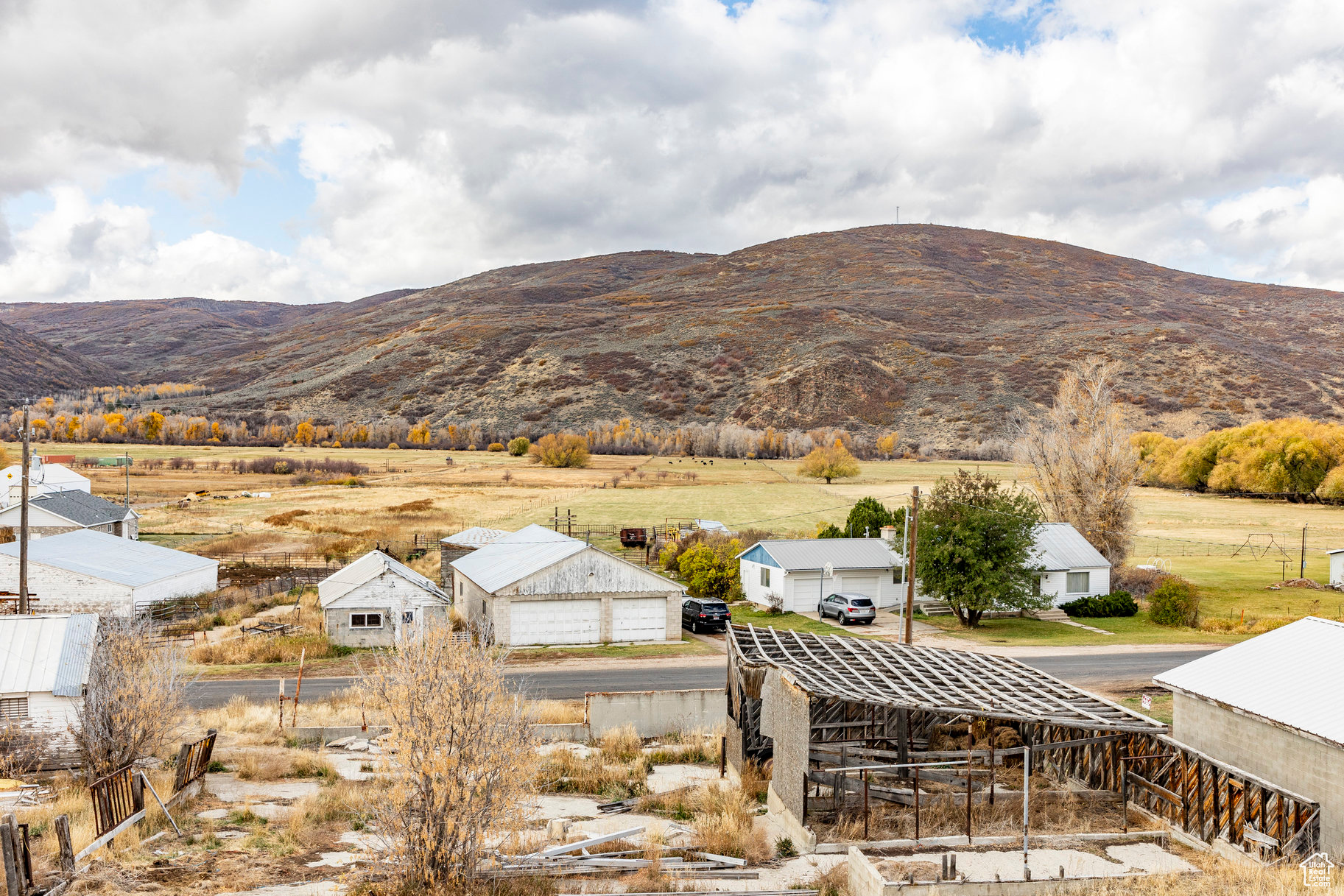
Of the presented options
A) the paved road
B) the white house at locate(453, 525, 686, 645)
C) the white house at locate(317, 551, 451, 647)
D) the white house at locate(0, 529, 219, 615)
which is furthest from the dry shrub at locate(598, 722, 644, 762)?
the white house at locate(0, 529, 219, 615)

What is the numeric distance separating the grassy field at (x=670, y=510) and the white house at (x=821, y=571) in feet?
19.9

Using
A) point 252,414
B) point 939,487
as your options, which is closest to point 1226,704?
point 939,487

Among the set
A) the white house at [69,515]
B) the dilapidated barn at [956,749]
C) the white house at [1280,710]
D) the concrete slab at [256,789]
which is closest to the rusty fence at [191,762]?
the concrete slab at [256,789]

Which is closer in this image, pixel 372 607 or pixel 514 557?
pixel 372 607

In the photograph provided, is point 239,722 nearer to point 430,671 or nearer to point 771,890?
point 430,671

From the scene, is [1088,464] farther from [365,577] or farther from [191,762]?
[191,762]

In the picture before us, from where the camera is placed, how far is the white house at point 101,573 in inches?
1582

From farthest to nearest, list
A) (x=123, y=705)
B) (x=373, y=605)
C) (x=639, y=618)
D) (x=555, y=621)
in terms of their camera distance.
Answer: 1. (x=639, y=618)
2. (x=555, y=621)
3. (x=373, y=605)
4. (x=123, y=705)

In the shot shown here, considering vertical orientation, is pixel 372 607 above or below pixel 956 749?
above

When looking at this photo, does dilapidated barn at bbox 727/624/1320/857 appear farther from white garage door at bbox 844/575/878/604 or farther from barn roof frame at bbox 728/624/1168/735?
white garage door at bbox 844/575/878/604

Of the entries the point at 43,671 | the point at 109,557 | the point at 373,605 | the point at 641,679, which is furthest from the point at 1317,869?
the point at 109,557

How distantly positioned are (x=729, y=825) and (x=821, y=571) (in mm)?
29452

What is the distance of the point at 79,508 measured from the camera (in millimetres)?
56531

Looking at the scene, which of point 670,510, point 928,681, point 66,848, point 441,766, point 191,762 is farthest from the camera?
point 670,510
